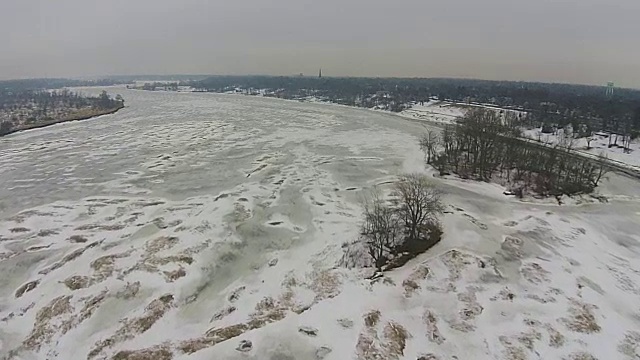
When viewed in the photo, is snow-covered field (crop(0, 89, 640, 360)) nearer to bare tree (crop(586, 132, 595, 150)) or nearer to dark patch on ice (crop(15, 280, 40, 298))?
dark patch on ice (crop(15, 280, 40, 298))

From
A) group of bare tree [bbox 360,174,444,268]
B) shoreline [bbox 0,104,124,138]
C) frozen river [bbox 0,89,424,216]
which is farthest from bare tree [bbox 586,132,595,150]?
shoreline [bbox 0,104,124,138]

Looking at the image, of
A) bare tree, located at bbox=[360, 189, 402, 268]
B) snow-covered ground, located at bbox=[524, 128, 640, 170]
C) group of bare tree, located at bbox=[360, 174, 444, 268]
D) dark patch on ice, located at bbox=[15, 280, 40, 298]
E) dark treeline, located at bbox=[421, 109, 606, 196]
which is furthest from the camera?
snow-covered ground, located at bbox=[524, 128, 640, 170]

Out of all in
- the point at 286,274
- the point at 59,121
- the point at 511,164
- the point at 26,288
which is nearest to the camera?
the point at 26,288

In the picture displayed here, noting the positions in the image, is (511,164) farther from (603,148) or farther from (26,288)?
(26,288)

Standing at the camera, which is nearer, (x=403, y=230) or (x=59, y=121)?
(x=403, y=230)

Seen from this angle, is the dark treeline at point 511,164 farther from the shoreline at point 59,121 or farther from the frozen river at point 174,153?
the shoreline at point 59,121

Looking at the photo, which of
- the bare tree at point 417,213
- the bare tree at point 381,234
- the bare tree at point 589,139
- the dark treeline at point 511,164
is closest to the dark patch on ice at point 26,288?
the bare tree at point 381,234

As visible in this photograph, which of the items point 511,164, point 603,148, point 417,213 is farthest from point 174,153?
point 603,148
